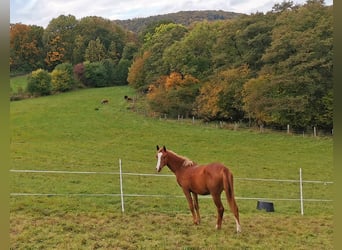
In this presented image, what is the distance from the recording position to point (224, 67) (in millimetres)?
25969

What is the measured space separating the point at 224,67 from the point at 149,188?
18.6 meters

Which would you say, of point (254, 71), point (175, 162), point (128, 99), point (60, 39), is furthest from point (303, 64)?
point (60, 39)

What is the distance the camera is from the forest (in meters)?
19.1

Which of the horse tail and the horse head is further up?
the horse head

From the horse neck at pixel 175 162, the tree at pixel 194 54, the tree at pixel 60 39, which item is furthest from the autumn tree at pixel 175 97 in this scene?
the tree at pixel 60 39

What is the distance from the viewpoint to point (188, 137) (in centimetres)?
1767

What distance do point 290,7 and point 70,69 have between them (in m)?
21.0

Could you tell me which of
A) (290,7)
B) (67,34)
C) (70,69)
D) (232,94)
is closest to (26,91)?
(70,69)

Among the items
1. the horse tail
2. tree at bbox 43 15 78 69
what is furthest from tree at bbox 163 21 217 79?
the horse tail

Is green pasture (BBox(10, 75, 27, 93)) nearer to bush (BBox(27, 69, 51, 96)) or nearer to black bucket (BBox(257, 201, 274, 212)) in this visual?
bush (BBox(27, 69, 51, 96))

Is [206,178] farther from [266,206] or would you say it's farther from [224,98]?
[224,98]

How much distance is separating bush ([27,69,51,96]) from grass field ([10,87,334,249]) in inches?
299

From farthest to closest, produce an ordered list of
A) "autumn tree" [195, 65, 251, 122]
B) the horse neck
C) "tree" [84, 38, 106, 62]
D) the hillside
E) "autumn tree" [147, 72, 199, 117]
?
the hillside < "tree" [84, 38, 106, 62] < "autumn tree" [147, 72, 199, 117] < "autumn tree" [195, 65, 251, 122] < the horse neck

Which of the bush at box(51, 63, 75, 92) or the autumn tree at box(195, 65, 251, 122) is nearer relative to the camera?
the autumn tree at box(195, 65, 251, 122)
